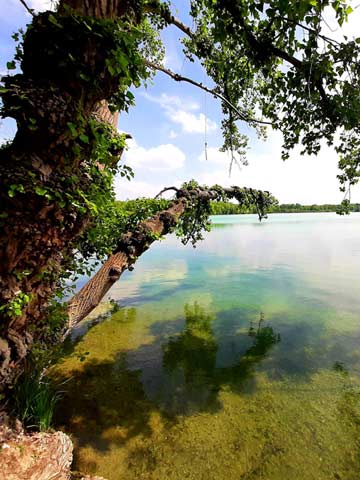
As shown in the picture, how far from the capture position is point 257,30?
4.16m

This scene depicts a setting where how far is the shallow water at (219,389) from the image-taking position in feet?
13.0

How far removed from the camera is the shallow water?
13.0ft

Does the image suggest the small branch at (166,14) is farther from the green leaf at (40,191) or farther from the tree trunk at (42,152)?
the green leaf at (40,191)

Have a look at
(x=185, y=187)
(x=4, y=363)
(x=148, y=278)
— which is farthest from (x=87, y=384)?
(x=148, y=278)

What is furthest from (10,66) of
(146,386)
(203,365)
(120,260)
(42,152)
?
(203,365)

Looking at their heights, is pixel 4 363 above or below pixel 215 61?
below

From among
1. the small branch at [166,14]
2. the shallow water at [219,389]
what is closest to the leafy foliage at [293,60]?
the small branch at [166,14]

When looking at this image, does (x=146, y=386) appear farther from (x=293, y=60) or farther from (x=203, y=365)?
(x=293, y=60)

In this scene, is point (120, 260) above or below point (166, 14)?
below

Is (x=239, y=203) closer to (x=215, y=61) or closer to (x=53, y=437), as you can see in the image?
(x=215, y=61)

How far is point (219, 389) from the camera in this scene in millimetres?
5695

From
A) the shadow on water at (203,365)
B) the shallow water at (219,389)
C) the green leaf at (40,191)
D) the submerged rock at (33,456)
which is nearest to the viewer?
the green leaf at (40,191)

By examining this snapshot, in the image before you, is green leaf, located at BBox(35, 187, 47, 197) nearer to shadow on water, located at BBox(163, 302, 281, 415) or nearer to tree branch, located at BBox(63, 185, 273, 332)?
tree branch, located at BBox(63, 185, 273, 332)

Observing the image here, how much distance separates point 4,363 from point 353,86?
232 inches
